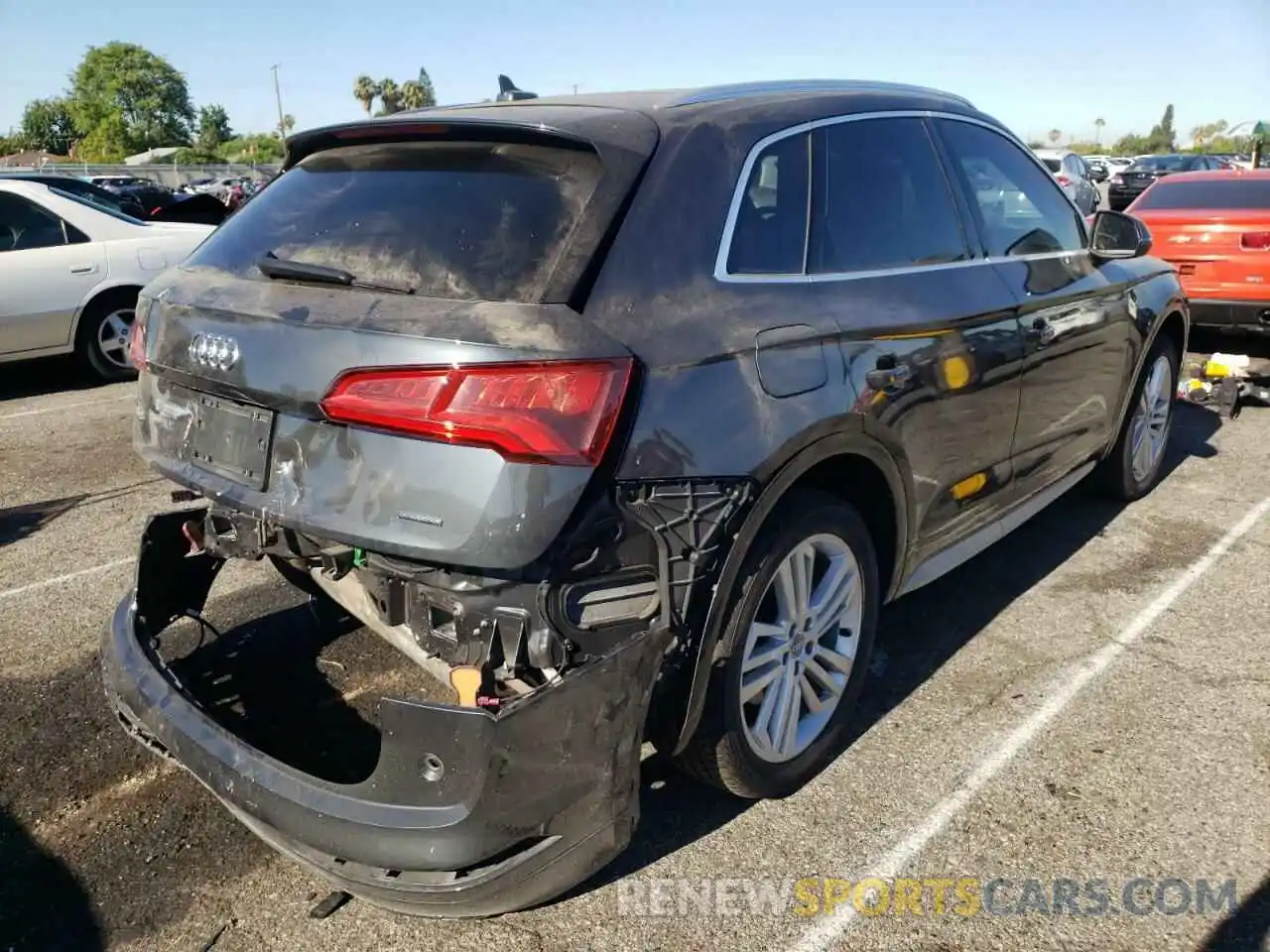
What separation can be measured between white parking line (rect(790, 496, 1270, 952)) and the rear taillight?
128cm

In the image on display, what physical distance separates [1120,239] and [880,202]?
1.80 metres

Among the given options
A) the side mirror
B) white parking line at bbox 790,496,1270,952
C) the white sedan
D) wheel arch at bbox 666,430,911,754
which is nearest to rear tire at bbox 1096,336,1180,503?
white parking line at bbox 790,496,1270,952

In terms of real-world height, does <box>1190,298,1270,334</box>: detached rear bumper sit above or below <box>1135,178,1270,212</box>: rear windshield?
below

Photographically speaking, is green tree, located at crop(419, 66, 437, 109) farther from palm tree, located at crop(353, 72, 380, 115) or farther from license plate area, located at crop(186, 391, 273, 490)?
license plate area, located at crop(186, 391, 273, 490)

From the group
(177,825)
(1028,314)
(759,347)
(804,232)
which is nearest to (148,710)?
(177,825)

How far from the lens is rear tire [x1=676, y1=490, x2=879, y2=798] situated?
2545mm

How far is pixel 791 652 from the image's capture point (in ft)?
9.13

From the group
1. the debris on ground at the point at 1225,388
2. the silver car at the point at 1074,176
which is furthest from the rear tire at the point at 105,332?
the silver car at the point at 1074,176

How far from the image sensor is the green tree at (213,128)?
101438 mm

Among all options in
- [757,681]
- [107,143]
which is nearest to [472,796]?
[757,681]

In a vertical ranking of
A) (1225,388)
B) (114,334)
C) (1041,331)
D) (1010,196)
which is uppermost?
(1010,196)

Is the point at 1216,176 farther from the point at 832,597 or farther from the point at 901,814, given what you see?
the point at 901,814

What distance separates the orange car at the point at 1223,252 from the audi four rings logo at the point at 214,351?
7.86 meters

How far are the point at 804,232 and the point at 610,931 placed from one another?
1864 mm
